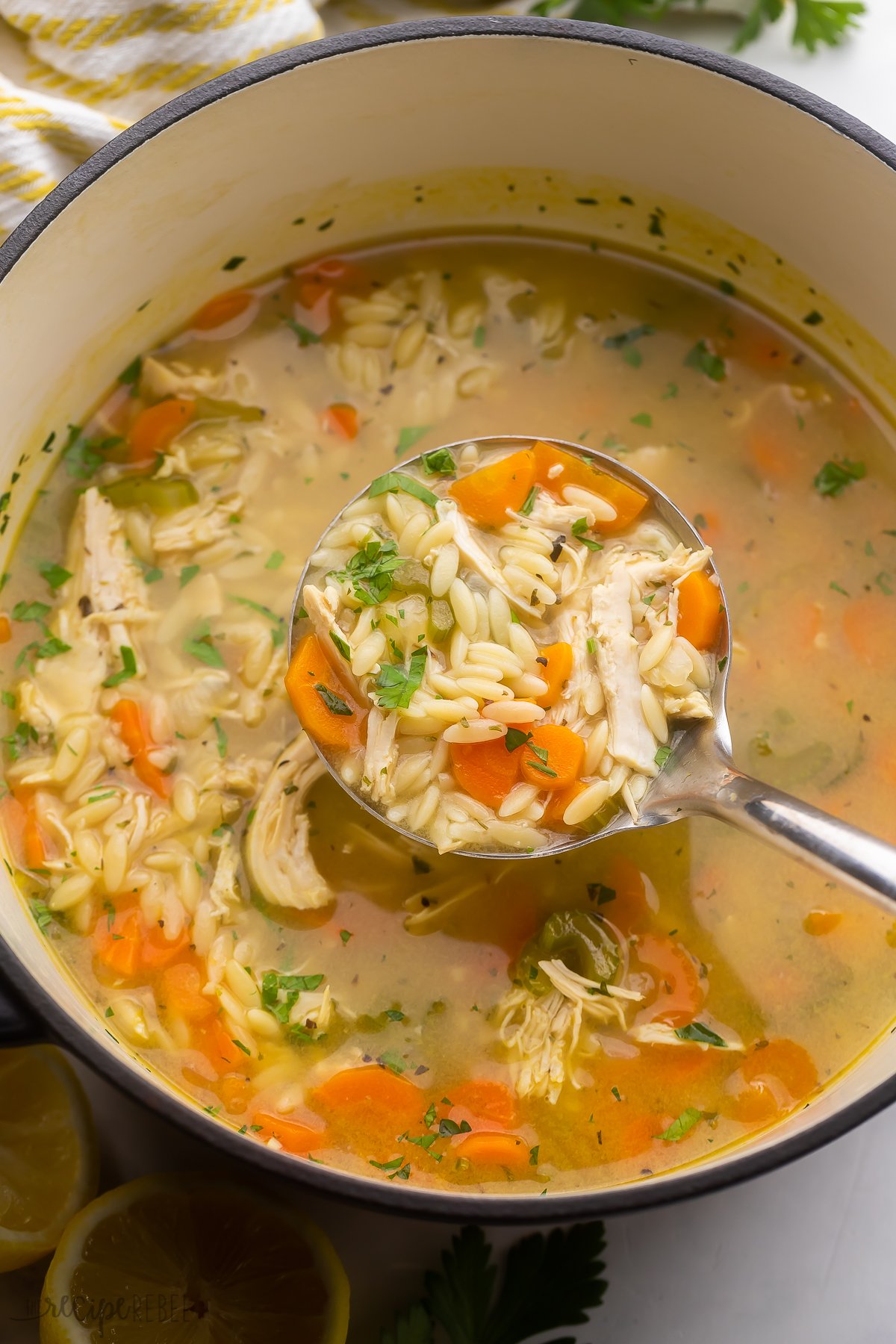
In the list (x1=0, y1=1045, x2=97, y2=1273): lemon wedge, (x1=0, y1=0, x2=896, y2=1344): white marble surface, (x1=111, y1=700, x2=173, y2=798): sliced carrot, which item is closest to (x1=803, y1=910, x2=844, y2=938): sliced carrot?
(x1=0, y1=0, x2=896, y2=1344): white marble surface

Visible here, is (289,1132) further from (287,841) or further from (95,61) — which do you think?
(95,61)

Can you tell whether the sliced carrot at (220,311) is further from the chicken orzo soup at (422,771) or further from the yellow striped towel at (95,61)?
the yellow striped towel at (95,61)

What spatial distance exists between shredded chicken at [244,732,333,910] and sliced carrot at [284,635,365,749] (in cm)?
22

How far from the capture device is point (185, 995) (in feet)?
10.1

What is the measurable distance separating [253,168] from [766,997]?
276 centimetres

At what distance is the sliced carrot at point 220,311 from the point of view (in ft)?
11.9

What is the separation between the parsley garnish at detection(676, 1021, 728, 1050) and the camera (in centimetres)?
302

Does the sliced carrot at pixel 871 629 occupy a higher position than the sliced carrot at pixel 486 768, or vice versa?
the sliced carrot at pixel 871 629

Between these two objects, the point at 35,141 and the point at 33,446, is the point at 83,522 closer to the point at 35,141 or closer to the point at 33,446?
the point at 33,446

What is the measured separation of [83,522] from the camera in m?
3.32

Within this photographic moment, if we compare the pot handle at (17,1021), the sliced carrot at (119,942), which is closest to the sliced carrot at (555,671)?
the sliced carrot at (119,942)

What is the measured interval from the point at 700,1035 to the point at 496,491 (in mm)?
1550

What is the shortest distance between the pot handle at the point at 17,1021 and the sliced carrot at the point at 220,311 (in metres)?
2.13

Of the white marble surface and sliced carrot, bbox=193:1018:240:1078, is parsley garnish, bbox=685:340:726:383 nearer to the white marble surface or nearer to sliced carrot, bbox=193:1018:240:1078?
the white marble surface
